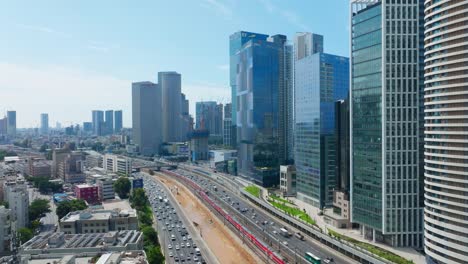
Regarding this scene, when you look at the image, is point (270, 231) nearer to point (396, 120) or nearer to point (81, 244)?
point (396, 120)

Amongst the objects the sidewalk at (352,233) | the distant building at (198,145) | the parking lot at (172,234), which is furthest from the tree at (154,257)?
the distant building at (198,145)

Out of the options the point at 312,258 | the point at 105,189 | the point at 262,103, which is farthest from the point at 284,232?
the point at 262,103

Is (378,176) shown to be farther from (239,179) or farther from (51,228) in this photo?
(239,179)

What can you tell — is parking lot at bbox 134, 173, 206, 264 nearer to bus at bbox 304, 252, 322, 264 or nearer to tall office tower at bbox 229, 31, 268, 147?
bus at bbox 304, 252, 322, 264

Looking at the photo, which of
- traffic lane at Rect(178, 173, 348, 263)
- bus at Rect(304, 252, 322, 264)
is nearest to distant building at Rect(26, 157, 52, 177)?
traffic lane at Rect(178, 173, 348, 263)

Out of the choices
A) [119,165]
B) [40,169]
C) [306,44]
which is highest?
[306,44]
